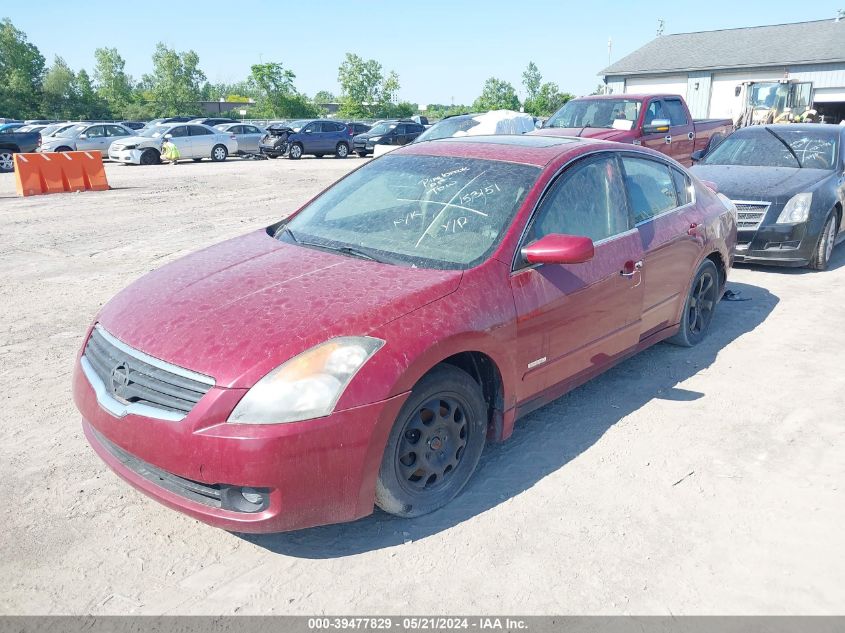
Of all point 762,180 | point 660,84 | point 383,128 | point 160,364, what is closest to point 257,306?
point 160,364

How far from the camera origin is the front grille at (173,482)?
273cm

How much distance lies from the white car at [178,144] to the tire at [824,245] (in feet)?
74.9

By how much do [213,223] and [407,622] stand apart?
9.82 m

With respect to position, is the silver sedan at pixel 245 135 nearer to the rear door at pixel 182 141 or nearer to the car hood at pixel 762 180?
the rear door at pixel 182 141

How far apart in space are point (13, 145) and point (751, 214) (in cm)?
2287

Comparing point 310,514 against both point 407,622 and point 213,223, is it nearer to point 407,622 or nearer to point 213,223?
point 407,622

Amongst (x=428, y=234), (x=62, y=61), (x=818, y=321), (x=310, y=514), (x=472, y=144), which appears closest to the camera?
(x=310, y=514)

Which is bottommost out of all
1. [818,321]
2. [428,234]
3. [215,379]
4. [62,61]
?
[818,321]

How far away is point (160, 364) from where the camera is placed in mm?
2809

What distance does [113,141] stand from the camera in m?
26.4

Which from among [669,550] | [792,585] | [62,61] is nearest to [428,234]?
[669,550]

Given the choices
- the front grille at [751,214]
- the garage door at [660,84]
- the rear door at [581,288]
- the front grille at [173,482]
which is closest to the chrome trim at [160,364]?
the front grille at [173,482]

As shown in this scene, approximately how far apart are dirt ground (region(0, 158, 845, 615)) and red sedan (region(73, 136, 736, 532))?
0.28 meters

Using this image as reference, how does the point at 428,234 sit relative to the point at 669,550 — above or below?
above
